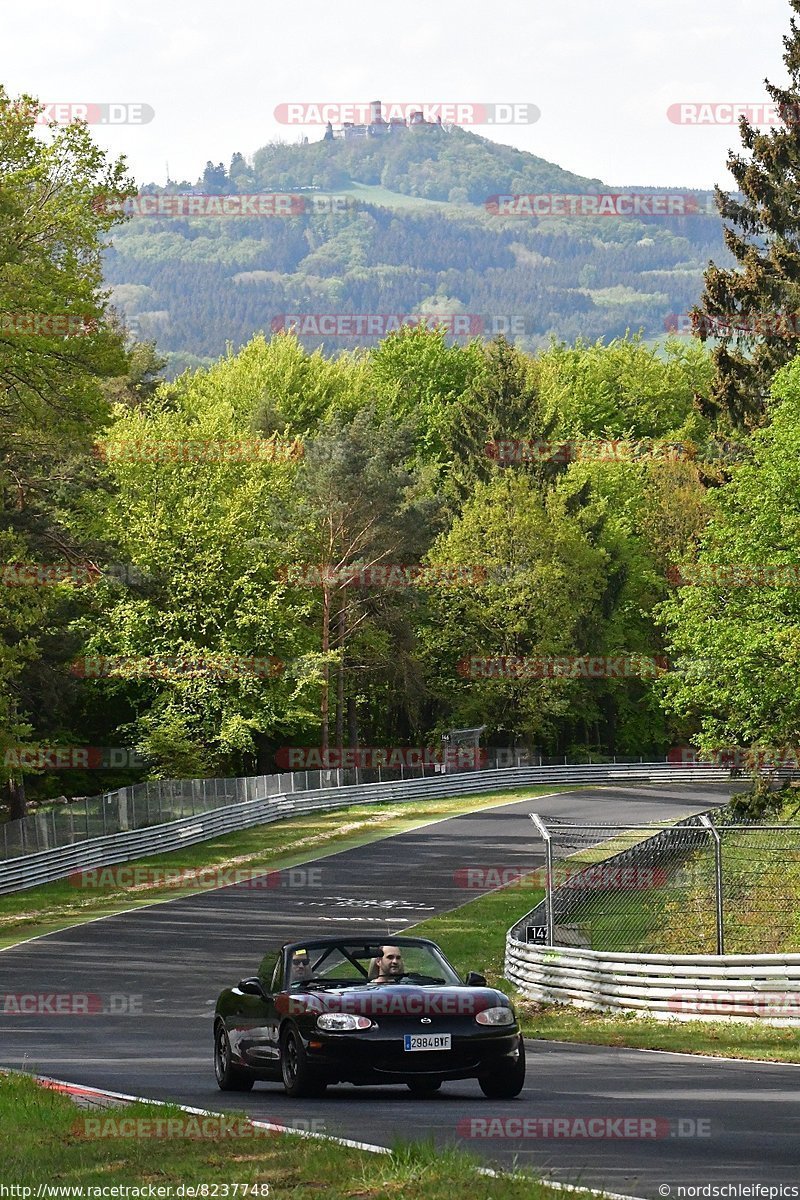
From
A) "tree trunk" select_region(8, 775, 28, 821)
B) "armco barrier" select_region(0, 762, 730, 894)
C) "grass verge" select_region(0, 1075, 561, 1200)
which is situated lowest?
"armco barrier" select_region(0, 762, 730, 894)

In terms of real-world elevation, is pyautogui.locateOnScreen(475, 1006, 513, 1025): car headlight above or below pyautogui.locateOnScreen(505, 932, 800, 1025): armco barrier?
above

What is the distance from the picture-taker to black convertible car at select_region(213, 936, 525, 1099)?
12.8 m

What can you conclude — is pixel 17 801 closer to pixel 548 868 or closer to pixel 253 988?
pixel 548 868

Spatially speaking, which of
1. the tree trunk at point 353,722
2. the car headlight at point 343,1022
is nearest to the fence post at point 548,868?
the car headlight at point 343,1022

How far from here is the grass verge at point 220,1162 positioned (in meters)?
8.41

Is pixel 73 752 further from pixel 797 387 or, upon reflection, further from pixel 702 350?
pixel 702 350

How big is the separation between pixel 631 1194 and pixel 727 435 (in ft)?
163

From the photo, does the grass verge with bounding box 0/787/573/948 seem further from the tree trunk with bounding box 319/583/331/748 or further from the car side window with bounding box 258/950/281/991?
the car side window with bounding box 258/950/281/991

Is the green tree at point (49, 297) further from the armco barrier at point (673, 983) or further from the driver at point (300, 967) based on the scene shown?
the driver at point (300, 967)

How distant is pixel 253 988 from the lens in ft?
46.6

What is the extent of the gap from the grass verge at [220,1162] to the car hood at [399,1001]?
1785 millimetres

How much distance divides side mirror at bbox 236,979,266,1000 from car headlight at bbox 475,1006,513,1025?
1.96 metres

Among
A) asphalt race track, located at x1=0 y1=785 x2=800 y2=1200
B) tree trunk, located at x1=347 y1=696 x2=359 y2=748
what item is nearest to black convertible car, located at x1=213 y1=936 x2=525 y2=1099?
asphalt race track, located at x1=0 y1=785 x2=800 y2=1200

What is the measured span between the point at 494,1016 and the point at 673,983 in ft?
26.2
